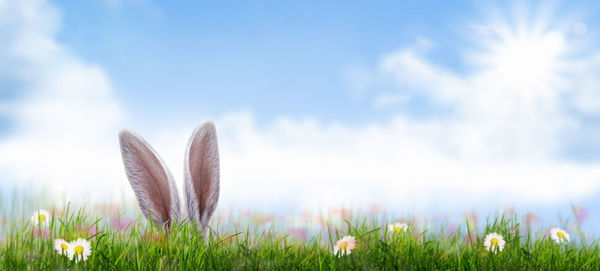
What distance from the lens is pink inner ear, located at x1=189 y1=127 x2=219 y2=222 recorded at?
377 cm

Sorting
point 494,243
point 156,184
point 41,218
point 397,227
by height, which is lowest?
point 494,243

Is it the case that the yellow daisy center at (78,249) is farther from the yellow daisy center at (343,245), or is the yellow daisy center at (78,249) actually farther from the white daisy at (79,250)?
the yellow daisy center at (343,245)

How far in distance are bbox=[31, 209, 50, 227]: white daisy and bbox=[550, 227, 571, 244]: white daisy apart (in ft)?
10.8

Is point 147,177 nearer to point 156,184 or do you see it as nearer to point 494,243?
point 156,184

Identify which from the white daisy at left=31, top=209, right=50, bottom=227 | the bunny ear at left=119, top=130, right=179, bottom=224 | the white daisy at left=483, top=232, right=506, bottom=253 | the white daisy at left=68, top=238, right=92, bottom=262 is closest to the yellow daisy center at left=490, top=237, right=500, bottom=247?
the white daisy at left=483, top=232, right=506, bottom=253

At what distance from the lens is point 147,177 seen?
382cm

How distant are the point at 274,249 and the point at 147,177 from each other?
0.91 metres

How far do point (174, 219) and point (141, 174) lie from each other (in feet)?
1.15

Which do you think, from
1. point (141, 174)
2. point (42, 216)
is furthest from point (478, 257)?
point (42, 216)

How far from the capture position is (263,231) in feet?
13.3

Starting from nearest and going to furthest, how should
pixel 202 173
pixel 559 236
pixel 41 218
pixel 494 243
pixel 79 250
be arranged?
pixel 79 250 → pixel 494 243 → pixel 41 218 → pixel 202 173 → pixel 559 236

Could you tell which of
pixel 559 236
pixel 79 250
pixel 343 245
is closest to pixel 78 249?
pixel 79 250

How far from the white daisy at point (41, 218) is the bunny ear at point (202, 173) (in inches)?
34.1

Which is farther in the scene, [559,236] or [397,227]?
[559,236]
